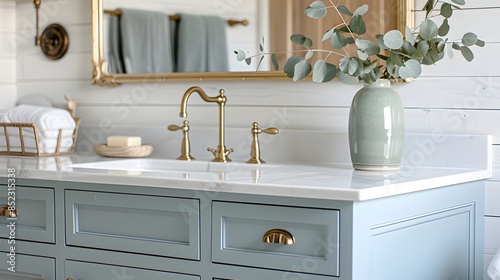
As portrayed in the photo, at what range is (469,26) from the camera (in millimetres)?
2109

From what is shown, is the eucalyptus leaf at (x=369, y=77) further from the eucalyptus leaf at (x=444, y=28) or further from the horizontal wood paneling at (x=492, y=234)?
the horizontal wood paneling at (x=492, y=234)

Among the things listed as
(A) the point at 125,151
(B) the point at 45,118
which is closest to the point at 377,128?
(A) the point at 125,151

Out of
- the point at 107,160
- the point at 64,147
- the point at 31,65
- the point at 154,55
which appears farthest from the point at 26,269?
the point at 31,65

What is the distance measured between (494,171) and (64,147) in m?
1.39

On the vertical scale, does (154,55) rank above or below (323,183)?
above

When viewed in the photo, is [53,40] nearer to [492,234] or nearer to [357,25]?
[357,25]

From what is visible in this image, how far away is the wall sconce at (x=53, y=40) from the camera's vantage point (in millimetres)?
2816

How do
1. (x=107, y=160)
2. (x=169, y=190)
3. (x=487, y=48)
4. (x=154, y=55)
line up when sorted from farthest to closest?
(x=154, y=55) < (x=107, y=160) < (x=487, y=48) < (x=169, y=190)

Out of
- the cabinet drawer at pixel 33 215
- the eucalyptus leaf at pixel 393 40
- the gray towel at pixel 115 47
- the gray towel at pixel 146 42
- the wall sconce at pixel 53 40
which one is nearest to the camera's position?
the eucalyptus leaf at pixel 393 40

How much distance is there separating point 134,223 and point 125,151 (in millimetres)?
575

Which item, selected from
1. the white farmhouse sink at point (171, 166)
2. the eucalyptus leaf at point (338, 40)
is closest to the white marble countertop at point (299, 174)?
the white farmhouse sink at point (171, 166)

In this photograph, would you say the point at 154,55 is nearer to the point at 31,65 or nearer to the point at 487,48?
the point at 31,65

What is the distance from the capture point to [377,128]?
1956mm

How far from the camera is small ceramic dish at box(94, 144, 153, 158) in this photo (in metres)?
2.46
